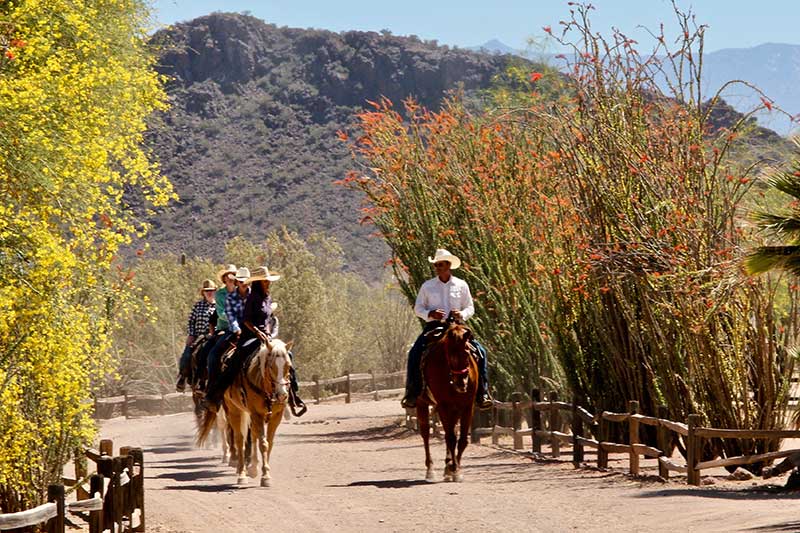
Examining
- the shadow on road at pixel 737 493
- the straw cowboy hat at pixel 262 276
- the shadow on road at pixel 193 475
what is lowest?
the shadow on road at pixel 193 475

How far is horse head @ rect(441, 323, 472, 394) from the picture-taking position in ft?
48.9

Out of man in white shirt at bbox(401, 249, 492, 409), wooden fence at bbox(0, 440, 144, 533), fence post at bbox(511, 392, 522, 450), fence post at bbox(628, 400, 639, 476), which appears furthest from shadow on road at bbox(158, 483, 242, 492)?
fence post at bbox(511, 392, 522, 450)

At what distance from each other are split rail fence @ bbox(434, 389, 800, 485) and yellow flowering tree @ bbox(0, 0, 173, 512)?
19.4 feet

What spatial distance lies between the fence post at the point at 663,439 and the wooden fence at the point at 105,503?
5.63 meters

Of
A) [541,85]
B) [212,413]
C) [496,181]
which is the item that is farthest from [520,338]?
[541,85]

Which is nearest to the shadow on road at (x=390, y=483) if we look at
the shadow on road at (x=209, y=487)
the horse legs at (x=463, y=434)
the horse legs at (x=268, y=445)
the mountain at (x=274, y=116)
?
the horse legs at (x=463, y=434)

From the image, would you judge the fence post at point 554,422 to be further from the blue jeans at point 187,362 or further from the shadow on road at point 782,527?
the shadow on road at point 782,527

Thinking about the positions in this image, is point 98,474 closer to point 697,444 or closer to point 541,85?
point 697,444

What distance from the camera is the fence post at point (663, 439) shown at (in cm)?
1463

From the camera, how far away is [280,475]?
17.4 meters

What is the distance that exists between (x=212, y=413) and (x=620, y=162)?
6674 mm

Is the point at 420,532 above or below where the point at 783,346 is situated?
below

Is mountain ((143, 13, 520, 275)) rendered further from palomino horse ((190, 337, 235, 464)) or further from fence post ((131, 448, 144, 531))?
fence post ((131, 448, 144, 531))

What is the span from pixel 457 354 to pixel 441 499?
2.01 meters
